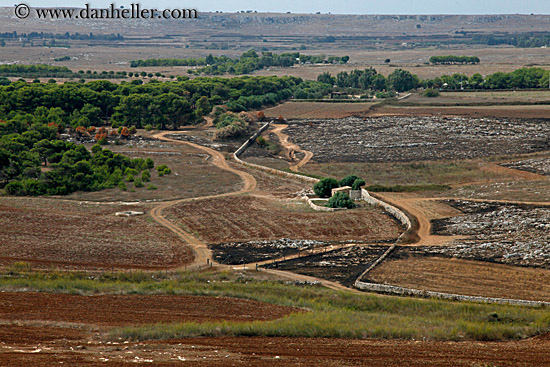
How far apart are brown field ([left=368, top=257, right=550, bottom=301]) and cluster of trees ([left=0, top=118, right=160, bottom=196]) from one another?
31.5 metres

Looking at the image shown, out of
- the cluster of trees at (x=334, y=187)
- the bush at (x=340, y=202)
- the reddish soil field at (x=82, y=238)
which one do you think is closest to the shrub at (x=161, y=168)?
the reddish soil field at (x=82, y=238)

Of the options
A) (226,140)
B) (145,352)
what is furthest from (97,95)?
(145,352)

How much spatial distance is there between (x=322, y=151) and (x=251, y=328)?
196ft

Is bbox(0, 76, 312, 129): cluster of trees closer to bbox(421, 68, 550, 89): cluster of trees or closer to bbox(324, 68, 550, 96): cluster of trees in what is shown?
bbox(324, 68, 550, 96): cluster of trees

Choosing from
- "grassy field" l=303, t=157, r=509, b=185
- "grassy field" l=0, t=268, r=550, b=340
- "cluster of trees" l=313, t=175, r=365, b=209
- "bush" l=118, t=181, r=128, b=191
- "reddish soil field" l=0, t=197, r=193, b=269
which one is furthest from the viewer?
"grassy field" l=303, t=157, r=509, b=185

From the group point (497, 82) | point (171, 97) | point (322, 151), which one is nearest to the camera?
point (322, 151)

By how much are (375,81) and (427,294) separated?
119 m

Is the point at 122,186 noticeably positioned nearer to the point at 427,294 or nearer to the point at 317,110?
the point at 427,294

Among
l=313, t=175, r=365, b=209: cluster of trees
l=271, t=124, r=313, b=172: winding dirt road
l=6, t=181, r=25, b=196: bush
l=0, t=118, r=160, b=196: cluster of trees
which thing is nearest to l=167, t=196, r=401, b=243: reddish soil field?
l=313, t=175, r=365, b=209: cluster of trees

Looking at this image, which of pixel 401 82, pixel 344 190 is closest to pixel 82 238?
pixel 344 190

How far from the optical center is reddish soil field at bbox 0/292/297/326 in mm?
25438

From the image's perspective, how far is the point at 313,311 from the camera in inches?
1087

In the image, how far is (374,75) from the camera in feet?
503

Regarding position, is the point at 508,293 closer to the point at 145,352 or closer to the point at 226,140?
the point at 145,352
